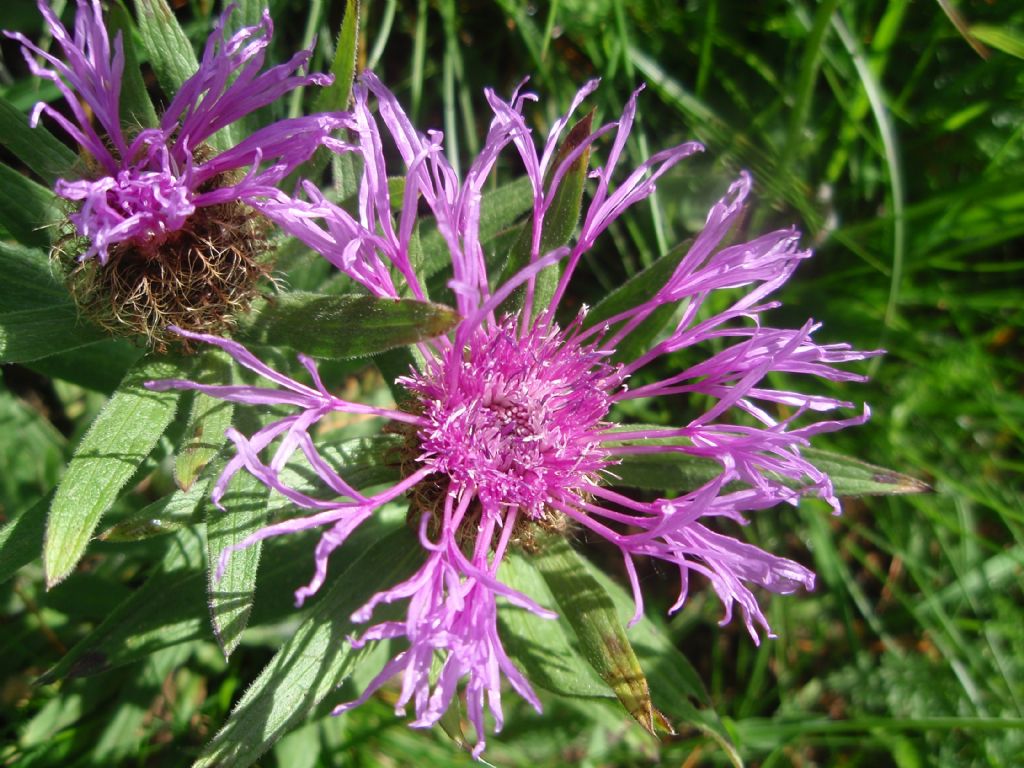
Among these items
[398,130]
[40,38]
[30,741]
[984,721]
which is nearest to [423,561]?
[398,130]

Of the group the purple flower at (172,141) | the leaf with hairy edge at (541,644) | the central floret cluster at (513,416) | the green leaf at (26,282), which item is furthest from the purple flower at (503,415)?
the green leaf at (26,282)

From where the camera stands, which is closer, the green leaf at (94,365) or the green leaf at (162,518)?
the green leaf at (162,518)

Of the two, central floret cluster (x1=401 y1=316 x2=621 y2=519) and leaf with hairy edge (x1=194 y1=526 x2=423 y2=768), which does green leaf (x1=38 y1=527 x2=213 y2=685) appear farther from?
central floret cluster (x1=401 y1=316 x2=621 y2=519)

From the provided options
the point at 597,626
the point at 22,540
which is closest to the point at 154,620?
the point at 22,540

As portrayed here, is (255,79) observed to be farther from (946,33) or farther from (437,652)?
(946,33)

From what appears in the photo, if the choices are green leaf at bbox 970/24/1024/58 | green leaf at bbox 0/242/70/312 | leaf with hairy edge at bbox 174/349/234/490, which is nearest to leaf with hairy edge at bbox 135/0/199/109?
green leaf at bbox 0/242/70/312

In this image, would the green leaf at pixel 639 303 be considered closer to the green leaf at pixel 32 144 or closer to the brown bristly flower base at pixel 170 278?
the brown bristly flower base at pixel 170 278
